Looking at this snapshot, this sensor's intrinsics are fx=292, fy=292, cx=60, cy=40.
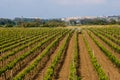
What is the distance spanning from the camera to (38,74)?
17312 mm

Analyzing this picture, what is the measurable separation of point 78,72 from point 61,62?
3615 mm

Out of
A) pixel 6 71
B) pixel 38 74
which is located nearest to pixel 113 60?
pixel 38 74

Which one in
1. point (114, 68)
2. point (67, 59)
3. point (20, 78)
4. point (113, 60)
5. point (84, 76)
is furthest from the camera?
point (67, 59)

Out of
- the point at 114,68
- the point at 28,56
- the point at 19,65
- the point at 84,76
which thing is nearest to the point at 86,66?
the point at 114,68

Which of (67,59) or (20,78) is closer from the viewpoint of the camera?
(20,78)

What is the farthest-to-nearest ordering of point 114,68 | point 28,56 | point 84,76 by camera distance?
point 28,56
point 114,68
point 84,76

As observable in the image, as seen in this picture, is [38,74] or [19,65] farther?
[19,65]

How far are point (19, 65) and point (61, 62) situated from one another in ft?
10.4

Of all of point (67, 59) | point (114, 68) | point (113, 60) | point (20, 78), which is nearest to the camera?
point (20, 78)

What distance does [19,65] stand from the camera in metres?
19.8

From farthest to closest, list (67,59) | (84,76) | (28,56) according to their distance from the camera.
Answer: (28,56) → (67,59) → (84,76)

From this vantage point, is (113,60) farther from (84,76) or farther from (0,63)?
(0,63)

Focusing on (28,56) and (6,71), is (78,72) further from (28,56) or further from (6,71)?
(28,56)

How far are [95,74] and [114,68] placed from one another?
2.55 metres
